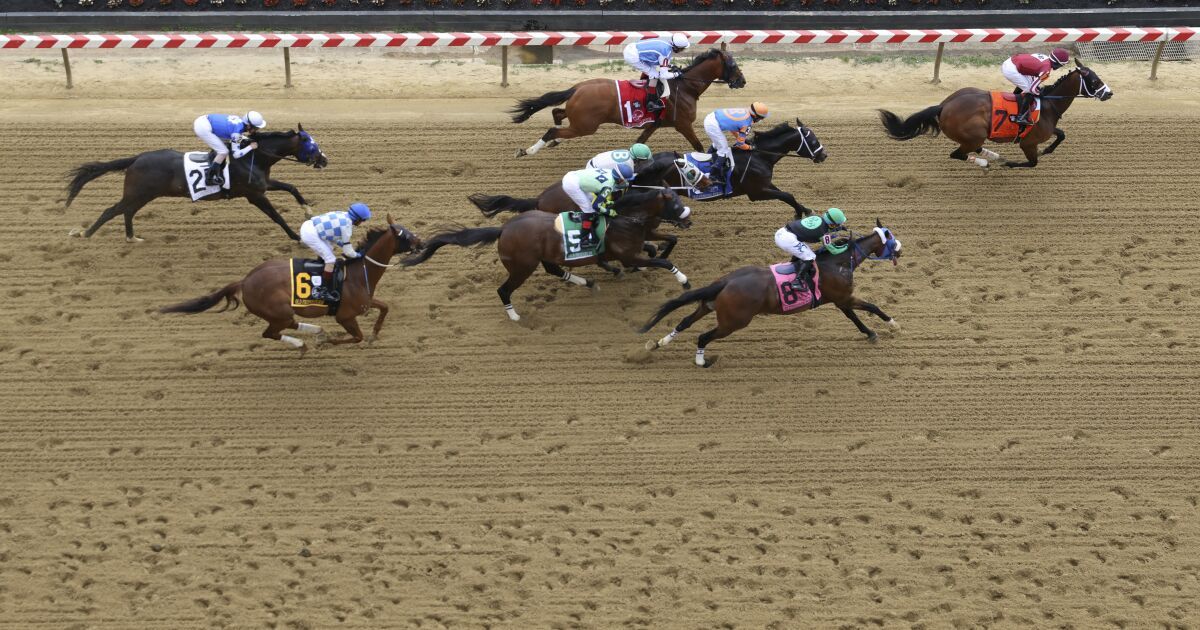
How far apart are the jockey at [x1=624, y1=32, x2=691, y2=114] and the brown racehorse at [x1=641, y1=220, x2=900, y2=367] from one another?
301 cm

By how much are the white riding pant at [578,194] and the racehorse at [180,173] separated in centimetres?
301

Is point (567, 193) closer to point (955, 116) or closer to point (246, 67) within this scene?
point (955, 116)

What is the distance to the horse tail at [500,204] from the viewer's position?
1292cm

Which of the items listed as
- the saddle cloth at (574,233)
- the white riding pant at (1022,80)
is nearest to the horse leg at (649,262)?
the saddle cloth at (574,233)

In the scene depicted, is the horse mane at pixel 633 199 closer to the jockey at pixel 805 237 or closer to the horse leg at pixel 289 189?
the jockey at pixel 805 237

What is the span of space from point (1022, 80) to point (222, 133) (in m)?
8.87

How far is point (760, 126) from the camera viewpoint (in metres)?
15.3

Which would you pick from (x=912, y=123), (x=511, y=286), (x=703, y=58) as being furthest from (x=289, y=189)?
(x=912, y=123)

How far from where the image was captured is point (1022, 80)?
45.4 ft

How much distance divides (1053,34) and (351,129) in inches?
366

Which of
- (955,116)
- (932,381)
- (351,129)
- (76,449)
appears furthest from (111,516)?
(955,116)

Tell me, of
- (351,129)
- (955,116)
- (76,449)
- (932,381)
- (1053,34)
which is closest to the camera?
(76,449)

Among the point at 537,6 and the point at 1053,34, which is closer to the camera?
the point at 1053,34

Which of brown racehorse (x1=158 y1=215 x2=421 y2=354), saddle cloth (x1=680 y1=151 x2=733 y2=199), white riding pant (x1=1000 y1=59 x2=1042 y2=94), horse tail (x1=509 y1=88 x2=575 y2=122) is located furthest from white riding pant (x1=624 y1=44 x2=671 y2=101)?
white riding pant (x1=1000 y1=59 x2=1042 y2=94)
